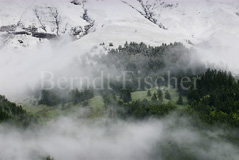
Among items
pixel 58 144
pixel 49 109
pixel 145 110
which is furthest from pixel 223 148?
pixel 49 109

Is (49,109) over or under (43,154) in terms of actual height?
Result: over

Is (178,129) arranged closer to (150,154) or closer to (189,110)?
(189,110)

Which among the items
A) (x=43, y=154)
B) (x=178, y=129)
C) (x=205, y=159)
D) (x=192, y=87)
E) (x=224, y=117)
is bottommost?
(x=43, y=154)

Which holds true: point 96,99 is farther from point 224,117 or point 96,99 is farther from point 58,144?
point 224,117

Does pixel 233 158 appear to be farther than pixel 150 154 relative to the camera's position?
No

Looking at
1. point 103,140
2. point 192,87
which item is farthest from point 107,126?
point 192,87

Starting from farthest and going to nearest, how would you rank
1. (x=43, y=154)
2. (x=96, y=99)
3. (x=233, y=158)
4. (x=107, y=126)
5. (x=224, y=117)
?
1. (x=96, y=99)
2. (x=107, y=126)
3. (x=43, y=154)
4. (x=224, y=117)
5. (x=233, y=158)

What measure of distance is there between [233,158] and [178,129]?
109 feet

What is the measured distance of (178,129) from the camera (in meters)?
132

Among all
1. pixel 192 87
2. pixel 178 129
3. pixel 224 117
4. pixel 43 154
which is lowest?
pixel 43 154

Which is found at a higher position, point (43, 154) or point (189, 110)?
point (189, 110)

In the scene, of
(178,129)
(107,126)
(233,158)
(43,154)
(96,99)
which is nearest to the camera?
(233,158)

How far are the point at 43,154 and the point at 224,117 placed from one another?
109 m

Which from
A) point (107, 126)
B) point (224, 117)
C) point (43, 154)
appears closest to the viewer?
point (224, 117)
